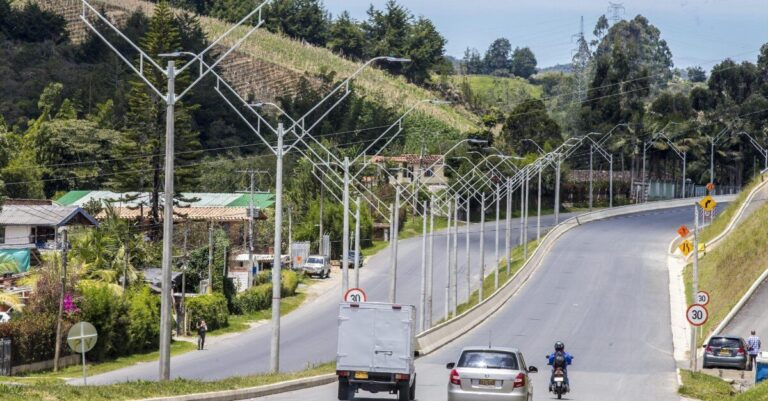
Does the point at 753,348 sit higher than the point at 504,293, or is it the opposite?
the point at 753,348

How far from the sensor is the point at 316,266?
4149 inches

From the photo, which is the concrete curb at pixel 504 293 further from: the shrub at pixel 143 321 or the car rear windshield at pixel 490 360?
the car rear windshield at pixel 490 360

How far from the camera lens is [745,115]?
183875 mm

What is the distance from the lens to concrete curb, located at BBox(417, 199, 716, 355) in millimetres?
64438

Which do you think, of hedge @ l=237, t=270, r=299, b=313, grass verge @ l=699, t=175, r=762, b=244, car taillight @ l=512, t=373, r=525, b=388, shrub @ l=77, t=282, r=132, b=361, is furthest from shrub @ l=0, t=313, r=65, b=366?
grass verge @ l=699, t=175, r=762, b=244

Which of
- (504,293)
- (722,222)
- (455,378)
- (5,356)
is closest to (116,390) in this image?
(455,378)

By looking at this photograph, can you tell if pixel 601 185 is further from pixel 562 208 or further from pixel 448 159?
pixel 448 159

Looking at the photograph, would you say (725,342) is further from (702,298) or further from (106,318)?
(106,318)

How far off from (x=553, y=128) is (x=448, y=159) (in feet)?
97.7

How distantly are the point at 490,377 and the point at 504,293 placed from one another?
5926 cm

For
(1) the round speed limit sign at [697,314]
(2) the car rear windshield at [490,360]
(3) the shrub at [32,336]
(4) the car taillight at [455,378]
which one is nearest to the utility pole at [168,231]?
(4) the car taillight at [455,378]

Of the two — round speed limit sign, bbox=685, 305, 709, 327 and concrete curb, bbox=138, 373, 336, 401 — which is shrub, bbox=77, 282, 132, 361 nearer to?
concrete curb, bbox=138, 373, 336, 401

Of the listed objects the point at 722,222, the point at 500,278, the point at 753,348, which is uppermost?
the point at 722,222

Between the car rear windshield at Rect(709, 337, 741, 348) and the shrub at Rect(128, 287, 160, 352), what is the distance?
27.9 m
